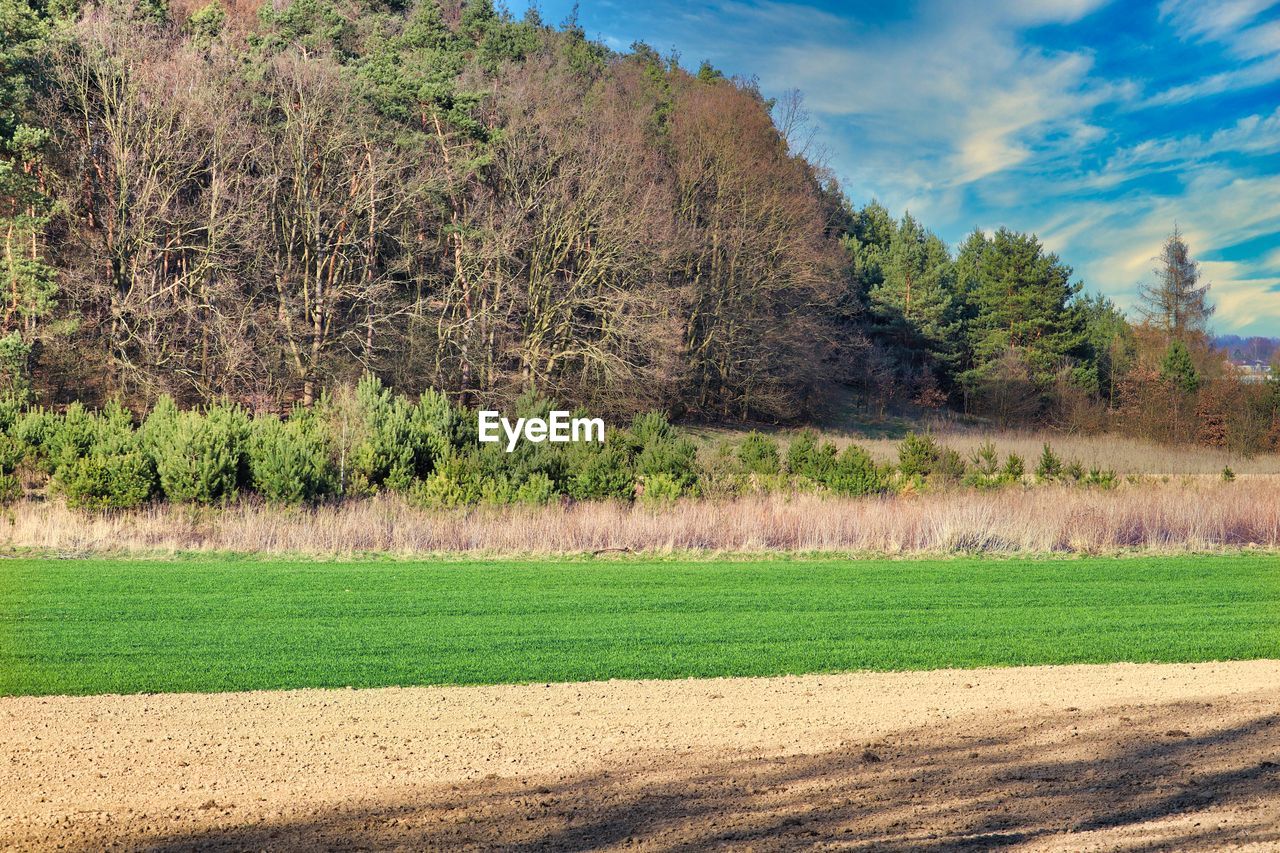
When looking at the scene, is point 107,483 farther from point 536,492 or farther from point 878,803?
point 878,803

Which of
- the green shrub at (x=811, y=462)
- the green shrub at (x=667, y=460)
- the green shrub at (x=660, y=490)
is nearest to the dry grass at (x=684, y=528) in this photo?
the green shrub at (x=660, y=490)

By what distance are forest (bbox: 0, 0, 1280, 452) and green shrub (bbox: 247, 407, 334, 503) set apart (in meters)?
5.69

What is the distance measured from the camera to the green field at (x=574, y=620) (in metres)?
9.34

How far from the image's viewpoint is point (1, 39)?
29.1 m

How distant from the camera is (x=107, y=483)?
19.1 metres

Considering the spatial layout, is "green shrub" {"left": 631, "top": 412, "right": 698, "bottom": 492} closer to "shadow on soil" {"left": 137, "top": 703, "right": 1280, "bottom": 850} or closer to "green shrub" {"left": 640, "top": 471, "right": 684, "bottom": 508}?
"green shrub" {"left": 640, "top": 471, "right": 684, "bottom": 508}

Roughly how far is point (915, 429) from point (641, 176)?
19046 millimetres

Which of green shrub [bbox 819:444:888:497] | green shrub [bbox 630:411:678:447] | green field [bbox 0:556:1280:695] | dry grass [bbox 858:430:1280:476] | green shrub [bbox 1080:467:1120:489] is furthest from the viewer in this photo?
dry grass [bbox 858:430:1280:476]

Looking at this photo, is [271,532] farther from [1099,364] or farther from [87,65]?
[1099,364]

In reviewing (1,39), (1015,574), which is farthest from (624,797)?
(1,39)

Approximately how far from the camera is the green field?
9.34 meters

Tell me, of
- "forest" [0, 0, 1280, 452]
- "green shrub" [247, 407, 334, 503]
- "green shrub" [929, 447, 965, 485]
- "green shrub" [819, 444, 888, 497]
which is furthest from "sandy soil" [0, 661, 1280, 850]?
"forest" [0, 0, 1280, 452]

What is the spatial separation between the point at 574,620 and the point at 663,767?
469cm

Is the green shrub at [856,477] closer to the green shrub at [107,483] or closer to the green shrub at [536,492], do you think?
the green shrub at [536,492]
